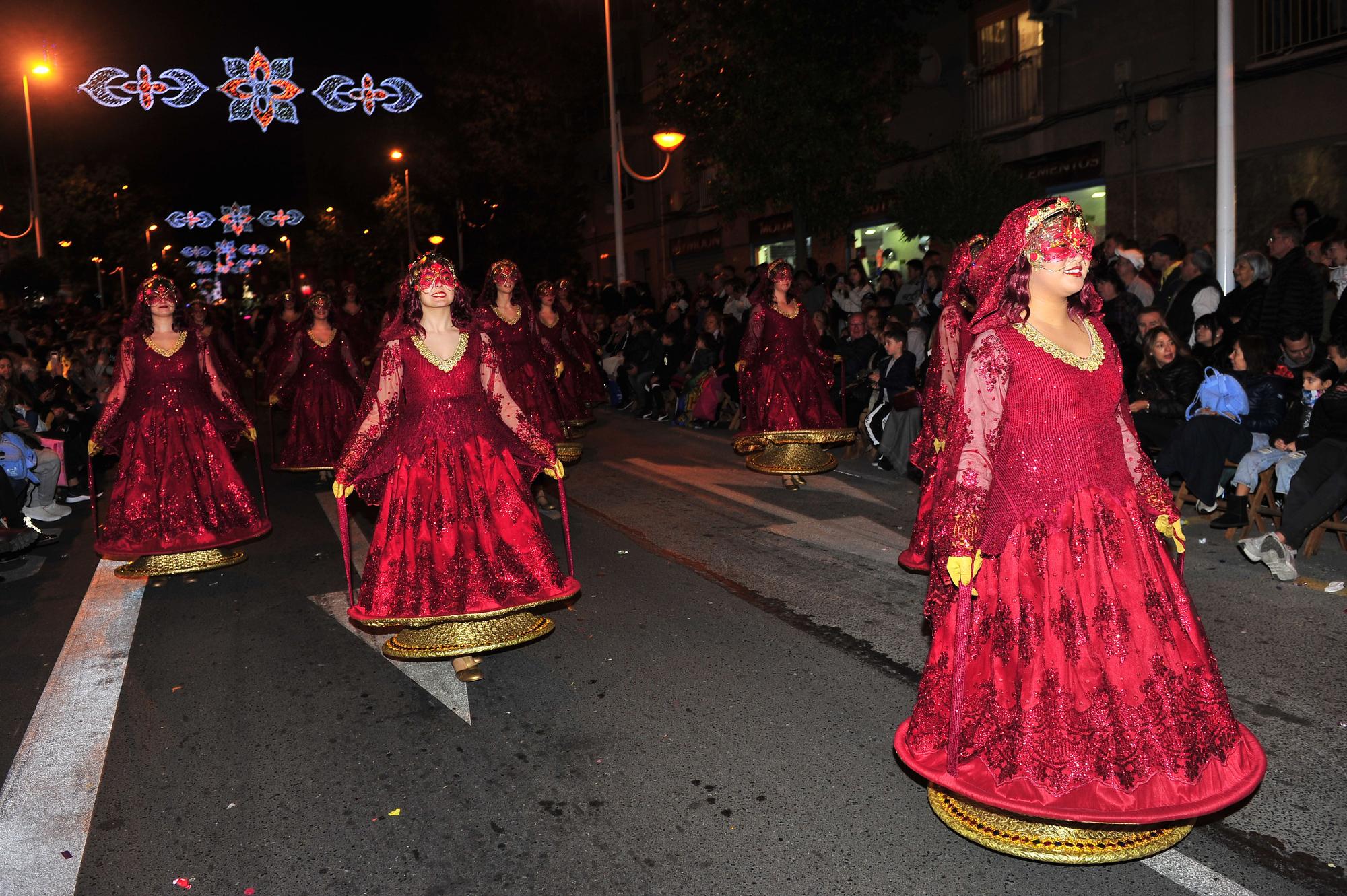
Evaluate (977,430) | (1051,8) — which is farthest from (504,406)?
(1051,8)

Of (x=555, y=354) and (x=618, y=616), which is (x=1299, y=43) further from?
(x=618, y=616)

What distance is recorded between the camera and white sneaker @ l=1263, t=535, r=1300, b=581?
6785mm

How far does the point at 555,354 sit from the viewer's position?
38.1 ft

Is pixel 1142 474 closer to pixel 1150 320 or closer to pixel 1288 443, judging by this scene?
pixel 1288 443

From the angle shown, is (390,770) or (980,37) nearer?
(390,770)

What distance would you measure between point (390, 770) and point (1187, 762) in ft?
9.82

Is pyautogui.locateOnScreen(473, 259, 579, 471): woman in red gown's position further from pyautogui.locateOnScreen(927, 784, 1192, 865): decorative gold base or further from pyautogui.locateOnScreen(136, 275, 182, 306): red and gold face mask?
pyautogui.locateOnScreen(927, 784, 1192, 865): decorative gold base

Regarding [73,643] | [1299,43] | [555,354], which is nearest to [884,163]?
[1299,43]

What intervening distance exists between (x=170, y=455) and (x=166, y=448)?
0.07m

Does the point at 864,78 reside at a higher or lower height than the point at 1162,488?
higher

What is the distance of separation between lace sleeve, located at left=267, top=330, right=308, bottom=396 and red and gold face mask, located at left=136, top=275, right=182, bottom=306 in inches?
147

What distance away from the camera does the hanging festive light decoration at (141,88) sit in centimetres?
1750

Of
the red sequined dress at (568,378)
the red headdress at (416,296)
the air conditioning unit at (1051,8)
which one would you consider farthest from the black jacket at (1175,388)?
the air conditioning unit at (1051,8)

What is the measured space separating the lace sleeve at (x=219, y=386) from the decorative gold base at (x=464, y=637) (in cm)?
331
